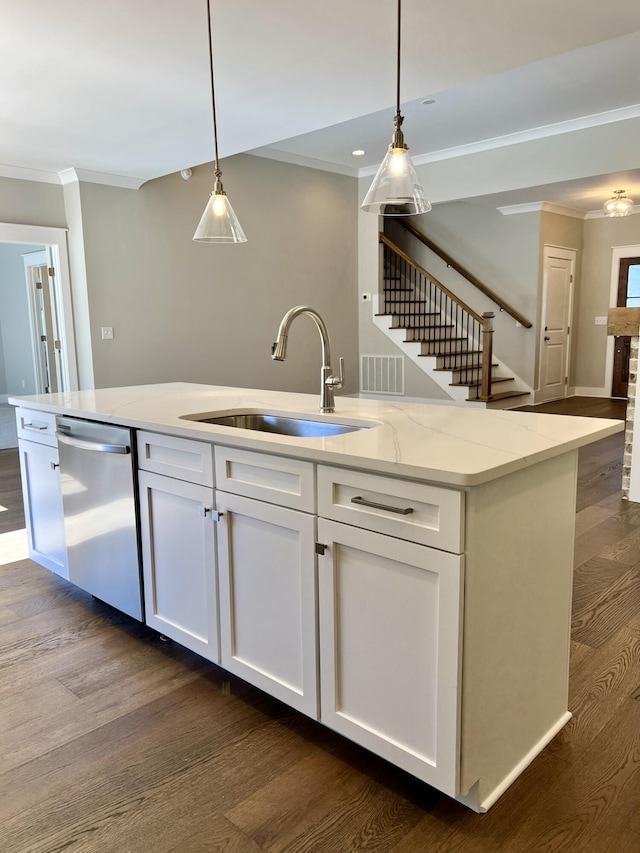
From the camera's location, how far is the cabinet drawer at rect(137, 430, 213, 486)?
2.07m

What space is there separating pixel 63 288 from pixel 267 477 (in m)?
4.73

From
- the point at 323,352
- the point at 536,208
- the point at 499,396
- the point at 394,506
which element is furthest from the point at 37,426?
the point at 536,208

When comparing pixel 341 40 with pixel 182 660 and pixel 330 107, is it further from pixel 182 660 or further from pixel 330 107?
pixel 182 660

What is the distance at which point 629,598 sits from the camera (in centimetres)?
283

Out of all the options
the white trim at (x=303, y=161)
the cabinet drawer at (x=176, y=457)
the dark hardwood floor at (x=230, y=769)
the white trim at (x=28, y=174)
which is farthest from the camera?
the white trim at (x=303, y=161)

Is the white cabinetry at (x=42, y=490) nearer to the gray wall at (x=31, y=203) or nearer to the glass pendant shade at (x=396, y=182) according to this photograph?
the glass pendant shade at (x=396, y=182)

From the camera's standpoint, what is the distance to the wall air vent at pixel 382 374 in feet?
26.7

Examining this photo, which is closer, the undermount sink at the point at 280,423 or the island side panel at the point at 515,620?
the island side panel at the point at 515,620

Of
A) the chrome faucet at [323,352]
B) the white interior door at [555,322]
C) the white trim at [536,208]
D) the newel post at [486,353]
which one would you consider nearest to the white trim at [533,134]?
the white trim at [536,208]

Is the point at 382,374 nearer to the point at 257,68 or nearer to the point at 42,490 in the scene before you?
the point at 257,68

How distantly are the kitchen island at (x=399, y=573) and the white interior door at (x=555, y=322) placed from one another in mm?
6865

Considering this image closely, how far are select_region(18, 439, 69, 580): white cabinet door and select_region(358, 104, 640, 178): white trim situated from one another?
5.83 metres

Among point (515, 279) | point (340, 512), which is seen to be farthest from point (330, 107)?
point (515, 279)

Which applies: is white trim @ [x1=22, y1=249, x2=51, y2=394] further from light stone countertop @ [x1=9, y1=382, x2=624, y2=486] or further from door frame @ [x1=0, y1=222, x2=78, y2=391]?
light stone countertop @ [x1=9, y1=382, x2=624, y2=486]
